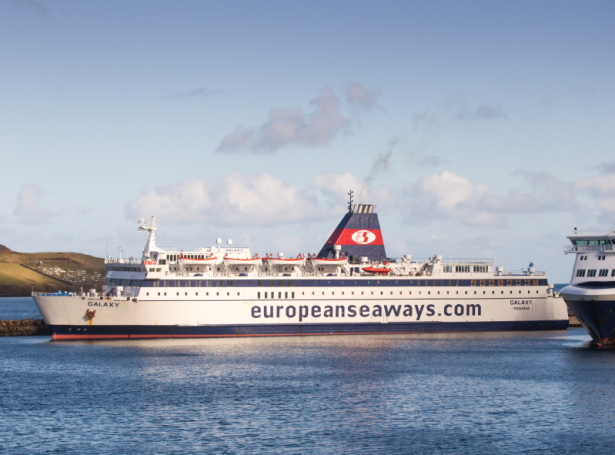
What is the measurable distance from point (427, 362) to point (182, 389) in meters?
15.6

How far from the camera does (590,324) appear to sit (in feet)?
162

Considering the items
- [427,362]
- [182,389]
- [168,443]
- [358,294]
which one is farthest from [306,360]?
[168,443]

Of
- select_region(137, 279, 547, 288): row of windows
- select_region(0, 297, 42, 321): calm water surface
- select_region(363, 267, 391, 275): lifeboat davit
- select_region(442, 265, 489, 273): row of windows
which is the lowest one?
select_region(0, 297, 42, 321): calm water surface

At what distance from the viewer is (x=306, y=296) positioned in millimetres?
55125

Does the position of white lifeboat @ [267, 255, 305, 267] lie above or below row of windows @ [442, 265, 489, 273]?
above

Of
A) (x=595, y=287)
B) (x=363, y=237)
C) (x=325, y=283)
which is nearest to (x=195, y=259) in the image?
(x=325, y=283)

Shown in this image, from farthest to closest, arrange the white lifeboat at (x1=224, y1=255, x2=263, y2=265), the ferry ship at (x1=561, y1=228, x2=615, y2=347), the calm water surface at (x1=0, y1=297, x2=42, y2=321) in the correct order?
the calm water surface at (x1=0, y1=297, x2=42, y2=321) → the white lifeboat at (x1=224, y1=255, x2=263, y2=265) → the ferry ship at (x1=561, y1=228, x2=615, y2=347)

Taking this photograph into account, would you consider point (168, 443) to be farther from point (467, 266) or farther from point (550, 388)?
point (467, 266)

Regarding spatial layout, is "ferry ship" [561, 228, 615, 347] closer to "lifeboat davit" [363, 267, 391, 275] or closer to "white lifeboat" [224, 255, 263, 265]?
"lifeboat davit" [363, 267, 391, 275]

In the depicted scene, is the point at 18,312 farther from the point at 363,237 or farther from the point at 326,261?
the point at 363,237

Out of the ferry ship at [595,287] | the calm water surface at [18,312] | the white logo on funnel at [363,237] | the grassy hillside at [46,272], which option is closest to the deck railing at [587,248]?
the ferry ship at [595,287]

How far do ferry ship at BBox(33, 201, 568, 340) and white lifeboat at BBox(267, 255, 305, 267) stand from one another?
0.09m

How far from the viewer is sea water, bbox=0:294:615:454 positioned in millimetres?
26531

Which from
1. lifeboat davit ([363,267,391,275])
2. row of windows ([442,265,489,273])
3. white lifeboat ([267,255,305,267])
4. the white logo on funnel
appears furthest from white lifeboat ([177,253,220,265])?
row of windows ([442,265,489,273])
